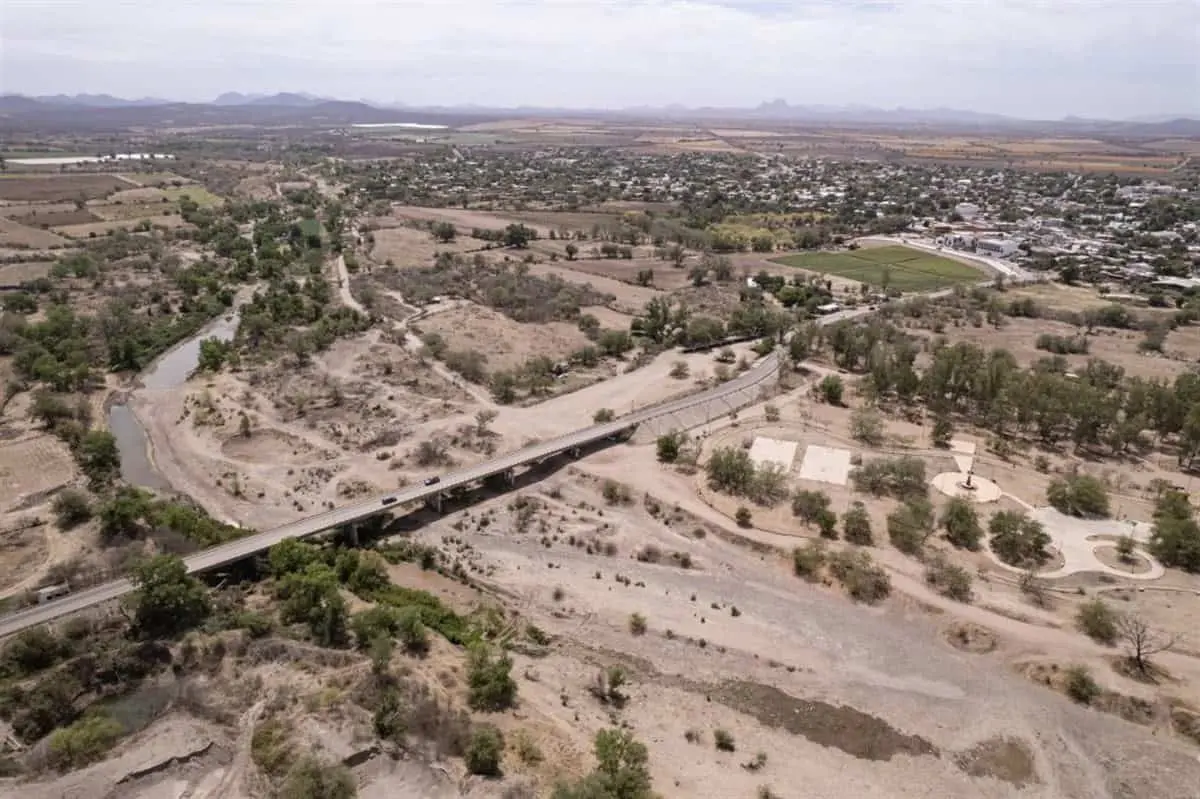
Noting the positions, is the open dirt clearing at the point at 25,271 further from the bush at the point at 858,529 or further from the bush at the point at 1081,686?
the bush at the point at 1081,686

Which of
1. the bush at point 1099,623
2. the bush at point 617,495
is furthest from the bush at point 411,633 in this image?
the bush at point 1099,623

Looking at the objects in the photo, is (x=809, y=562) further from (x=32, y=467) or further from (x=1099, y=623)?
(x=32, y=467)

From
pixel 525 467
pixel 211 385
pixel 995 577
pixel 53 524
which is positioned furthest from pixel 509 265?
pixel 995 577

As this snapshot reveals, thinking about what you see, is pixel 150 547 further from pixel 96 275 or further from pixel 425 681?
pixel 96 275

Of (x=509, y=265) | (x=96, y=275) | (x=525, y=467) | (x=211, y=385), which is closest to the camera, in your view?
(x=525, y=467)

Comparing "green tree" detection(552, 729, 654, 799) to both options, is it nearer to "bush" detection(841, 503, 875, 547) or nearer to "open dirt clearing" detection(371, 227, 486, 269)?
"bush" detection(841, 503, 875, 547)

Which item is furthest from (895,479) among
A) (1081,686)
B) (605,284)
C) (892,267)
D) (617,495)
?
(892,267)

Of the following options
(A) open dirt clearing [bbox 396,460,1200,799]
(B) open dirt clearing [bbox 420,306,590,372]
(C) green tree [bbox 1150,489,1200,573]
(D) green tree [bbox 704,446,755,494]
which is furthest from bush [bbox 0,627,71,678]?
(C) green tree [bbox 1150,489,1200,573]
